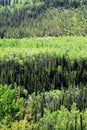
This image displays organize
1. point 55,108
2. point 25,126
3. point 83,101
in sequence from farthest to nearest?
point 83,101, point 55,108, point 25,126

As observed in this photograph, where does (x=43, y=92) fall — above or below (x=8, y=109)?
below

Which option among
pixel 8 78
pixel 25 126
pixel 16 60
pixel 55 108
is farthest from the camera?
pixel 16 60

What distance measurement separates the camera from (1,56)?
650 ft

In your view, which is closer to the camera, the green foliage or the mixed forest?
the green foliage

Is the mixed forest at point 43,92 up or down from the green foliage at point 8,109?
down

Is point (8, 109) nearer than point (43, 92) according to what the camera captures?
Yes

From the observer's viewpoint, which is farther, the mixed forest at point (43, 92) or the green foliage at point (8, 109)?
the mixed forest at point (43, 92)

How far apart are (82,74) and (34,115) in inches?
2388

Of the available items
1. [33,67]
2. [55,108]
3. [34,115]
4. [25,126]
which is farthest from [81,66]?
[25,126]

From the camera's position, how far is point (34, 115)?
131 m

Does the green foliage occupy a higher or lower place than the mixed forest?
higher

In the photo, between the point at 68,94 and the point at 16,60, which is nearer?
the point at 68,94

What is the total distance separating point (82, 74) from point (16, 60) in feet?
93.0

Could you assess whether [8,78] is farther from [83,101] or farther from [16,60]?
[83,101]
